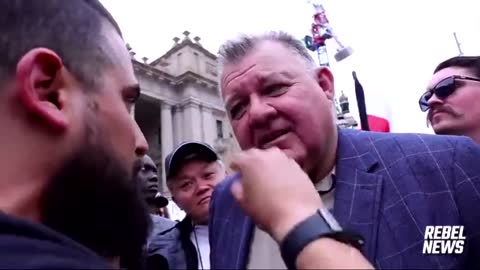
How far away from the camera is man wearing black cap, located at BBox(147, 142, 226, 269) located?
3631 millimetres

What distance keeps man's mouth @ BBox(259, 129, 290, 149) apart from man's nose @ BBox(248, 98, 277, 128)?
46 mm

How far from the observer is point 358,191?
1879mm

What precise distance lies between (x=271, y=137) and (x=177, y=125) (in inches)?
1066

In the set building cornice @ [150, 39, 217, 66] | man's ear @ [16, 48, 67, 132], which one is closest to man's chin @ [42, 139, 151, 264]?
man's ear @ [16, 48, 67, 132]

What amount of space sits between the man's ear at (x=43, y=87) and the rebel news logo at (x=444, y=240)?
3.87 feet

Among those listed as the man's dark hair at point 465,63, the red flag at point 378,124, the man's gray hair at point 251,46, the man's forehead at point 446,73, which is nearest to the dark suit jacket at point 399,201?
the man's gray hair at point 251,46

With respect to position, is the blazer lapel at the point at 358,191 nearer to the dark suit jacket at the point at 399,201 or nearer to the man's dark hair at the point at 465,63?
the dark suit jacket at the point at 399,201

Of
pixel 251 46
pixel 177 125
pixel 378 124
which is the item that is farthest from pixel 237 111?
pixel 177 125

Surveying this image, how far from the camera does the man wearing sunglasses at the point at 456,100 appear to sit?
3.19 meters

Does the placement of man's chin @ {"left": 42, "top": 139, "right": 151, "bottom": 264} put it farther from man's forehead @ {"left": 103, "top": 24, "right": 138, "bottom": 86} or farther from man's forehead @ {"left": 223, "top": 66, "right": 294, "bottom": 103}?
man's forehead @ {"left": 223, "top": 66, "right": 294, "bottom": 103}

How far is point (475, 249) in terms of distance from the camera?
5.66ft

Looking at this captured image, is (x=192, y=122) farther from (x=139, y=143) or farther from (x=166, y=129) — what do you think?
(x=139, y=143)

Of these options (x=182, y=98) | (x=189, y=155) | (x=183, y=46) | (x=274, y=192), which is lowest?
(x=274, y=192)

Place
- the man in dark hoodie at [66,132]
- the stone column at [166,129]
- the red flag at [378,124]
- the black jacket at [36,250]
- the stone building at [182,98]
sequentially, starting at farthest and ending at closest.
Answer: the stone column at [166,129]
the stone building at [182,98]
the red flag at [378,124]
the man in dark hoodie at [66,132]
the black jacket at [36,250]
